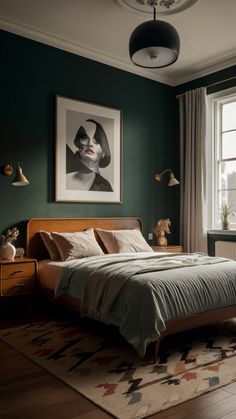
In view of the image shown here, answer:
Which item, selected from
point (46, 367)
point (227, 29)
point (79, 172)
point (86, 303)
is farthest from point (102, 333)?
point (227, 29)

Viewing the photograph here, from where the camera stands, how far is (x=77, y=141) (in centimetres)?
498

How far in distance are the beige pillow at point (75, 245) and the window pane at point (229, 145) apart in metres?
2.44

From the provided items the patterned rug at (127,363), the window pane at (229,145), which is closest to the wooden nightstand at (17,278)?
the patterned rug at (127,363)

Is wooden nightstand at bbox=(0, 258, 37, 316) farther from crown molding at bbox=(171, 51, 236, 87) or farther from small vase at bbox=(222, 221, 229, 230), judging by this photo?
crown molding at bbox=(171, 51, 236, 87)

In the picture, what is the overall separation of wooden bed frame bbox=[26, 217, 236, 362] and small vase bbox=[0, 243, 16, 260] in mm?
374

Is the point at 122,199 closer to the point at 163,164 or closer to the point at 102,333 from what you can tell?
the point at 163,164

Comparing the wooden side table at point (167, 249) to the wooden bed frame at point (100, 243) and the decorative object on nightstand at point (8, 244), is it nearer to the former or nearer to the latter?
the wooden bed frame at point (100, 243)

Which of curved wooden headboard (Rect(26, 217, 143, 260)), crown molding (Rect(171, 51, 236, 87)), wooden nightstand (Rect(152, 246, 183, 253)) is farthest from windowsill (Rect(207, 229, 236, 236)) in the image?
crown molding (Rect(171, 51, 236, 87))

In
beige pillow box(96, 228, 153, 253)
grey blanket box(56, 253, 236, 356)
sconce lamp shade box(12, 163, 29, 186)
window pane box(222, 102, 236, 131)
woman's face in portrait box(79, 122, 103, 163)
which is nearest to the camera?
grey blanket box(56, 253, 236, 356)

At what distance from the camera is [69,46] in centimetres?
488

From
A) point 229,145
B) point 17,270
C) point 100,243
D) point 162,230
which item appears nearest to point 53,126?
point 100,243

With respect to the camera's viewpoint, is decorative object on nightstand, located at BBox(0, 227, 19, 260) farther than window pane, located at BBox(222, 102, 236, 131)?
No

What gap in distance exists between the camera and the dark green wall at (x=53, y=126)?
4.44 metres

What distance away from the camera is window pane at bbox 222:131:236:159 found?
5.59 m
